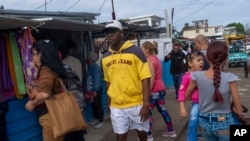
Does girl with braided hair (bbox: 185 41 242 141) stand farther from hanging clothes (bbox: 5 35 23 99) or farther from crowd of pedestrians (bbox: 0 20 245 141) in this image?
hanging clothes (bbox: 5 35 23 99)

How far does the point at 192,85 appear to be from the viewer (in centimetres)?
367

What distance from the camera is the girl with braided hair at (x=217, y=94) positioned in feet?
11.1

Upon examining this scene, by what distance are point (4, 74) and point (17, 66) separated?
22cm

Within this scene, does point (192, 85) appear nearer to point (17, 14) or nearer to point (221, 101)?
point (221, 101)

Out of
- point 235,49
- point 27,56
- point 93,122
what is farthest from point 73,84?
point 235,49

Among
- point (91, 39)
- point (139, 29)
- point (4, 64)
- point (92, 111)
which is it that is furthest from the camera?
point (139, 29)

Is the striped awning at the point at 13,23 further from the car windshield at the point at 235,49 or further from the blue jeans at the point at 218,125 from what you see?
the car windshield at the point at 235,49

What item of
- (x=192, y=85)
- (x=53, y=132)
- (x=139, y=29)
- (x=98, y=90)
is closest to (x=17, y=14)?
(x=98, y=90)

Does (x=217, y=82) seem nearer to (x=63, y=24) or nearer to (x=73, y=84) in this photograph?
(x=73, y=84)

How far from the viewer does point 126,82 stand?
422cm

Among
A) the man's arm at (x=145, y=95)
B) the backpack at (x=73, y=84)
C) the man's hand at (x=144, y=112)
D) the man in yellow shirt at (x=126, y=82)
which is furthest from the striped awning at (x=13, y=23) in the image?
the man's hand at (x=144, y=112)

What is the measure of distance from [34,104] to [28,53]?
1578 millimetres

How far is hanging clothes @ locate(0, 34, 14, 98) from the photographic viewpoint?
210 inches

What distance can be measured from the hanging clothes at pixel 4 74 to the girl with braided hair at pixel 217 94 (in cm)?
300
